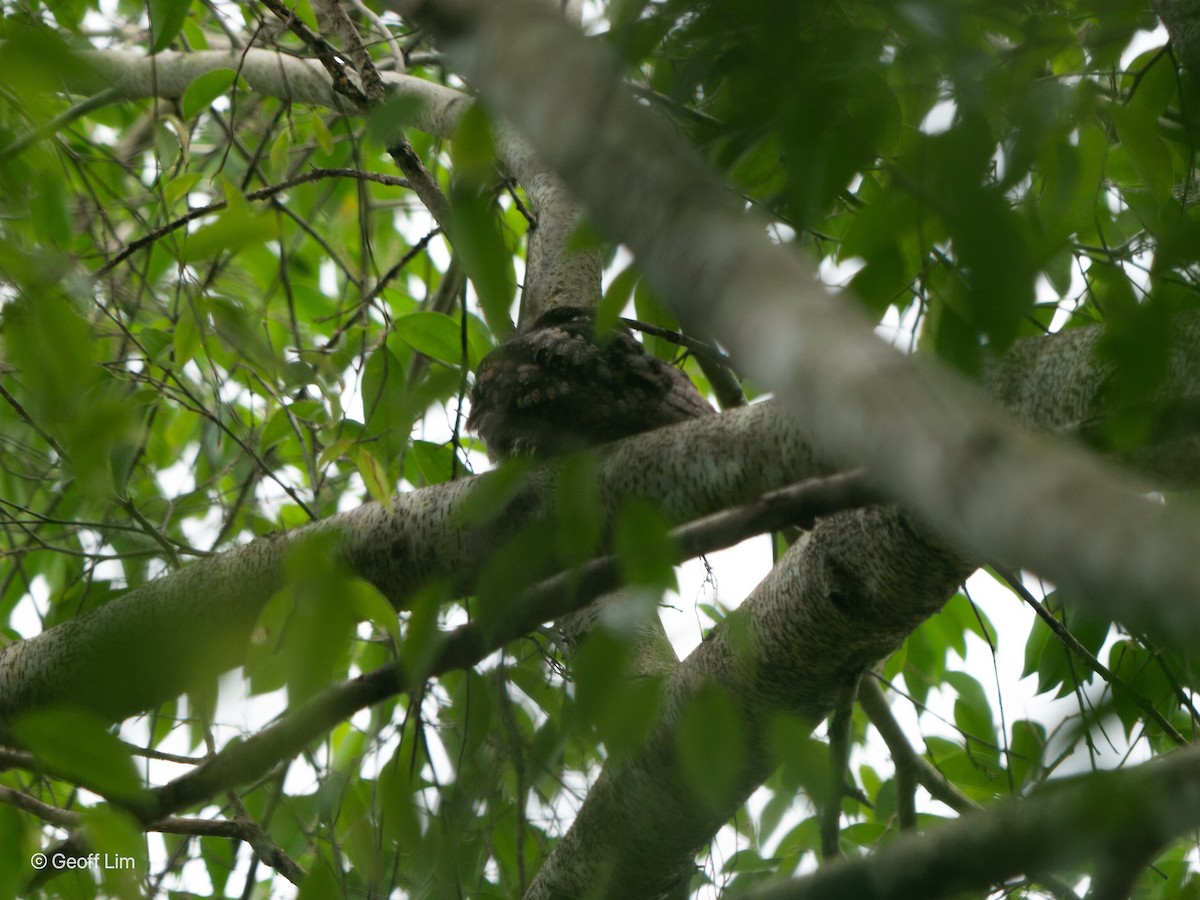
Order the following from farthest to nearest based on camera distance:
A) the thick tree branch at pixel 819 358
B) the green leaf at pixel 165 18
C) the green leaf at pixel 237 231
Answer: the green leaf at pixel 165 18 → the green leaf at pixel 237 231 → the thick tree branch at pixel 819 358

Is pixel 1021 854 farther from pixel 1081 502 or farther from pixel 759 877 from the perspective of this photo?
pixel 759 877

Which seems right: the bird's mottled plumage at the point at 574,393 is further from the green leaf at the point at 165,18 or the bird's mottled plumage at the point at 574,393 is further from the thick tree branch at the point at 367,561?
the green leaf at the point at 165,18

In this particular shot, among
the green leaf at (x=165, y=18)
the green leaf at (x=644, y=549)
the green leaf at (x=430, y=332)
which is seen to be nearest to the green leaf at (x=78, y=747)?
the green leaf at (x=644, y=549)

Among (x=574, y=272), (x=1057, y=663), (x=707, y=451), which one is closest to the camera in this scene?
(x=707, y=451)

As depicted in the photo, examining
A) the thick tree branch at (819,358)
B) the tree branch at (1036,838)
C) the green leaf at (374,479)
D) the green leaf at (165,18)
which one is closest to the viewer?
the thick tree branch at (819,358)

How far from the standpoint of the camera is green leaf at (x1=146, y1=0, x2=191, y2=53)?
1.25 metres

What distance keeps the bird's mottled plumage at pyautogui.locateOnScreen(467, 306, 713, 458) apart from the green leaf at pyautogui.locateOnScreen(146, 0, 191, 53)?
2.09 ft

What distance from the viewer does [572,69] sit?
17.7 inches

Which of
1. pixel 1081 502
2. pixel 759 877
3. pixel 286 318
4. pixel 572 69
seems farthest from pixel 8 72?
pixel 286 318

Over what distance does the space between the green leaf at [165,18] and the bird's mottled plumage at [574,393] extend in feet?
2.09

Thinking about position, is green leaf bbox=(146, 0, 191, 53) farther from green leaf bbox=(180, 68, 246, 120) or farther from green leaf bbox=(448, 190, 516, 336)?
green leaf bbox=(448, 190, 516, 336)

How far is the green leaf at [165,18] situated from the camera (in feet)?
4.09

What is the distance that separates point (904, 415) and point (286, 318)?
8.06 ft

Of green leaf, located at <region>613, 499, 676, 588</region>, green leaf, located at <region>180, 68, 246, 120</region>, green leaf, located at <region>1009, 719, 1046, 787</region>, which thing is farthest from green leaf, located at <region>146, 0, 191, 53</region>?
green leaf, located at <region>1009, 719, 1046, 787</region>
